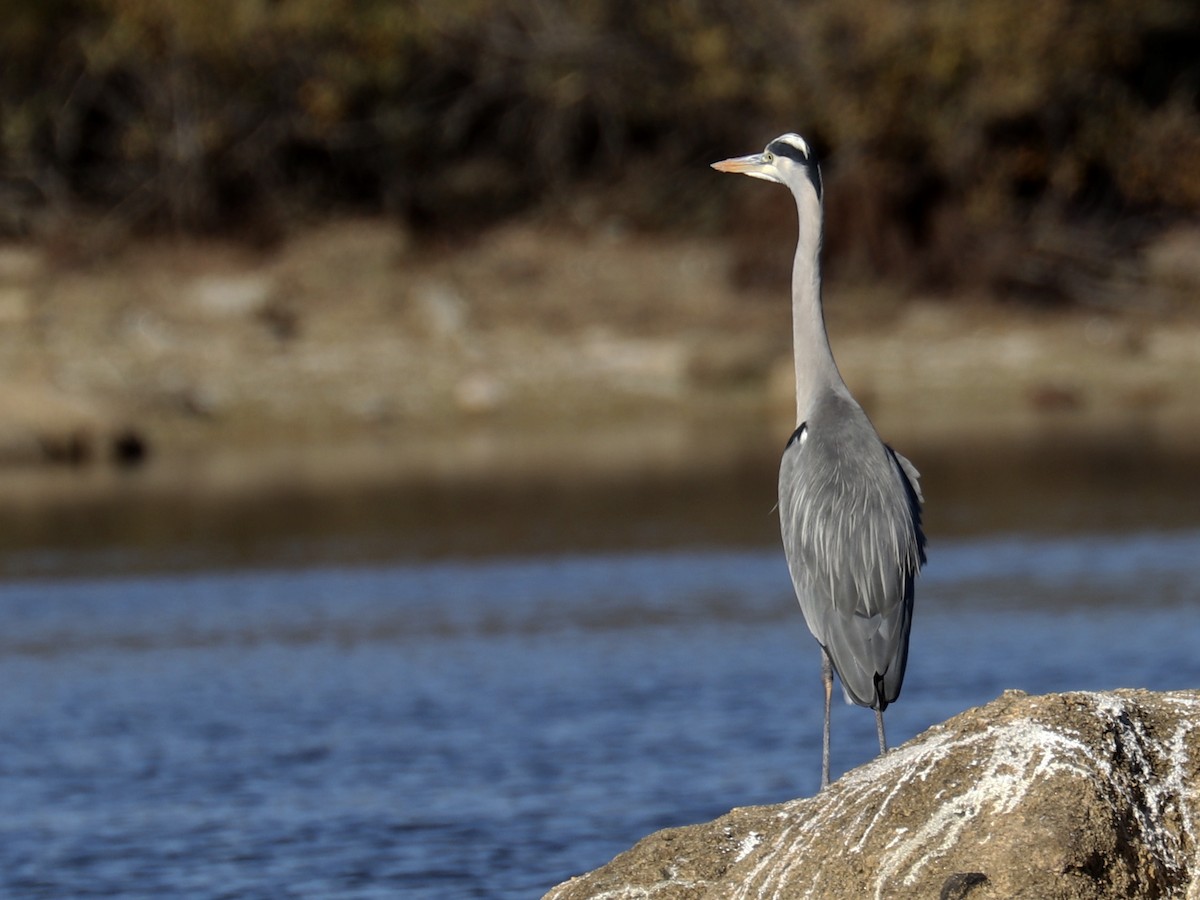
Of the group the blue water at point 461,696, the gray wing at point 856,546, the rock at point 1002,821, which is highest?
the gray wing at point 856,546

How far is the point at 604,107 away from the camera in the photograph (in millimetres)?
26641

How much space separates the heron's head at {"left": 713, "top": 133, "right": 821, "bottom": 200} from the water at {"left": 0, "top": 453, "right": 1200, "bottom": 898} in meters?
2.34

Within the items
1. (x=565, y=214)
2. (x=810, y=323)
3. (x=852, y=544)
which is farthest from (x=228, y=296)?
(x=852, y=544)

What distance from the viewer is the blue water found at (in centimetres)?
779

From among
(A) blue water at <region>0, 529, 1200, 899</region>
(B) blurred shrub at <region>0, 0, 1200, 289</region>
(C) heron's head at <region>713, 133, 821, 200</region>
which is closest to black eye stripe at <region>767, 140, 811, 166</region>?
(C) heron's head at <region>713, 133, 821, 200</region>

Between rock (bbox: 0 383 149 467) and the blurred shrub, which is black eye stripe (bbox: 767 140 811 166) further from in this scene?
the blurred shrub

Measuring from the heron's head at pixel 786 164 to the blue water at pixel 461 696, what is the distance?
7.66 ft

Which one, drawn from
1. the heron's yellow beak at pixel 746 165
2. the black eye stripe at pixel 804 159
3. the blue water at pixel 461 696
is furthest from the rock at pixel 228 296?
the black eye stripe at pixel 804 159

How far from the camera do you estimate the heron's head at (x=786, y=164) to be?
24.3ft

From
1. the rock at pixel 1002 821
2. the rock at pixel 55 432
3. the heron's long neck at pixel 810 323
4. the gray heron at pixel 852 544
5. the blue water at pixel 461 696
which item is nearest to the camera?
the rock at pixel 1002 821

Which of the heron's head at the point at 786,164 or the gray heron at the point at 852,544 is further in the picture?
the heron's head at the point at 786,164

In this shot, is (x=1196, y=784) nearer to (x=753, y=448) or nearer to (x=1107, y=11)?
(x=753, y=448)

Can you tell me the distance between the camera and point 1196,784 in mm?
5074

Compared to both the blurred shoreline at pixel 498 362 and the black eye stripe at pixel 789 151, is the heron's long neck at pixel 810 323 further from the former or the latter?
the blurred shoreline at pixel 498 362
